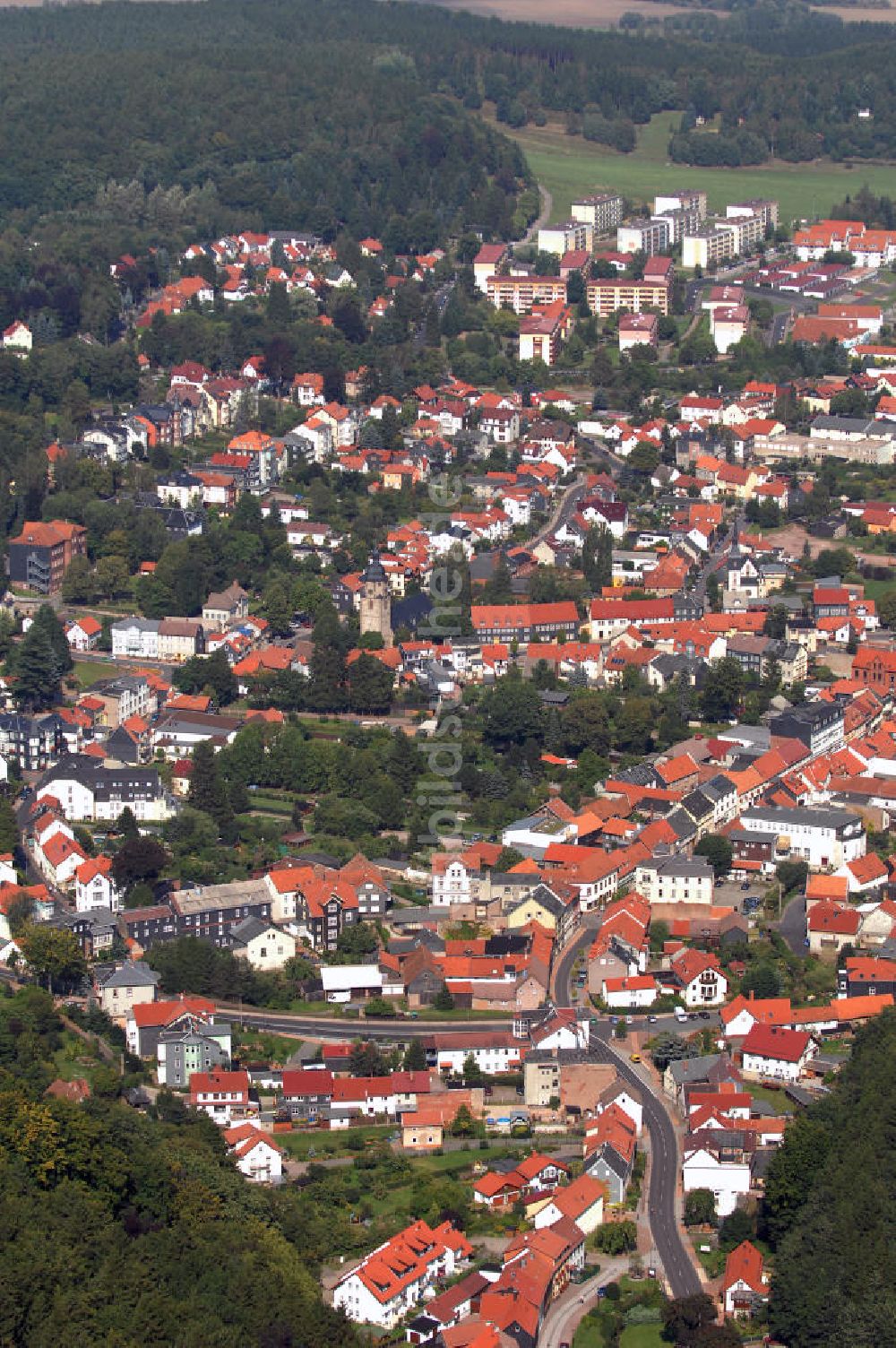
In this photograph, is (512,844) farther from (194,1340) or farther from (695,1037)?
(194,1340)

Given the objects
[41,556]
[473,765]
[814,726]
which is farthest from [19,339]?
[814,726]

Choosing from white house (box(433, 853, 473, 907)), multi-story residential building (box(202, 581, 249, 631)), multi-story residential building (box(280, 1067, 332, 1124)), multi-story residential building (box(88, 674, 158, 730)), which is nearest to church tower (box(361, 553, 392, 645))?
multi-story residential building (box(202, 581, 249, 631))

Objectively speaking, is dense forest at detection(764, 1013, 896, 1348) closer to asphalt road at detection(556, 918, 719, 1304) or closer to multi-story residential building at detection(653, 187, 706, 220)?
asphalt road at detection(556, 918, 719, 1304)

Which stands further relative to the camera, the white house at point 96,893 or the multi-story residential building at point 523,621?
the multi-story residential building at point 523,621

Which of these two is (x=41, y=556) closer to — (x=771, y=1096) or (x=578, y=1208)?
(x=771, y=1096)

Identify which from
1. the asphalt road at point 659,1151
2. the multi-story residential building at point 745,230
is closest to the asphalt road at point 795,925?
the asphalt road at point 659,1151

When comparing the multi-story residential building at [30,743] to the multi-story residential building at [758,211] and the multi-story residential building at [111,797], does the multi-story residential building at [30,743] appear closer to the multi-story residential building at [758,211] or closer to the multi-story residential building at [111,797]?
the multi-story residential building at [111,797]

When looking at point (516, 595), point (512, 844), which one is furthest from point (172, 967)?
point (516, 595)
